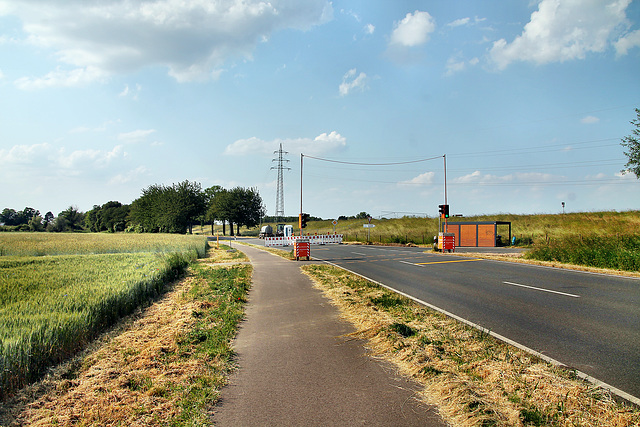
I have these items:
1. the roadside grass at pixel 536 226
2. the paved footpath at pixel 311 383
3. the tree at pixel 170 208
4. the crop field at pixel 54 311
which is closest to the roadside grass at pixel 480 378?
the paved footpath at pixel 311 383

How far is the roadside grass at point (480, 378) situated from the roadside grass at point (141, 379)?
7.99ft

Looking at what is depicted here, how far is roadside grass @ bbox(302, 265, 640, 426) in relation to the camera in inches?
136

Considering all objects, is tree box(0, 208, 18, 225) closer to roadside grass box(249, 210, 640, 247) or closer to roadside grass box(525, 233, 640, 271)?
roadside grass box(249, 210, 640, 247)

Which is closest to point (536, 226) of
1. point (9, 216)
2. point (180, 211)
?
point (180, 211)

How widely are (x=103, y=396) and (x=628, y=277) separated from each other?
16.0 meters

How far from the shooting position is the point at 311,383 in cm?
443

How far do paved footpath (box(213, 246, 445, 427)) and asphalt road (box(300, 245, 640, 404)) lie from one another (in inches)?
102

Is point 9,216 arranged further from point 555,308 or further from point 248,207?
point 555,308

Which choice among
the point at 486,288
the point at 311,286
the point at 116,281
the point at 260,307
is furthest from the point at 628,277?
the point at 116,281

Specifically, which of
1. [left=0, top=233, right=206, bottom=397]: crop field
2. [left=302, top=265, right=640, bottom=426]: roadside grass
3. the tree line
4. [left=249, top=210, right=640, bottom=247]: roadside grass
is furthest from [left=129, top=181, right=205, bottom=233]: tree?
[left=302, top=265, right=640, bottom=426]: roadside grass

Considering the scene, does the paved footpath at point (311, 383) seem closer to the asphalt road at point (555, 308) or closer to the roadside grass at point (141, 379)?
the roadside grass at point (141, 379)

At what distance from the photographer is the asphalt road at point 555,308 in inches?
204

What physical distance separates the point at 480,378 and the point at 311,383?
2014 millimetres

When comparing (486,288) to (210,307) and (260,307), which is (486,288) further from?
(210,307)
